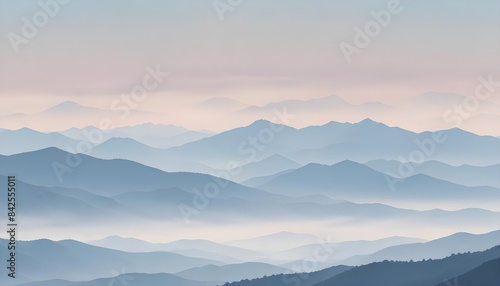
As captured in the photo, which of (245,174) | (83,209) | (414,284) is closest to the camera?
(414,284)

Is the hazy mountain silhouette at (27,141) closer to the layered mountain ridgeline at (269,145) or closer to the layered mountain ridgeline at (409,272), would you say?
the layered mountain ridgeline at (269,145)

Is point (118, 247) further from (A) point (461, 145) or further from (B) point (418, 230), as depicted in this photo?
(A) point (461, 145)

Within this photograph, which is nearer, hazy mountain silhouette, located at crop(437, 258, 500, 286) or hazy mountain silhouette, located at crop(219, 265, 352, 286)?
hazy mountain silhouette, located at crop(437, 258, 500, 286)

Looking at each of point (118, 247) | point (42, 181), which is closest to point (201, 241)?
point (118, 247)

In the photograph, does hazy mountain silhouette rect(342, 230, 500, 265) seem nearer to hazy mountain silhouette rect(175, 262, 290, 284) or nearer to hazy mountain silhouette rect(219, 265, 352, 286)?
hazy mountain silhouette rect(175, 262, 290, 284)

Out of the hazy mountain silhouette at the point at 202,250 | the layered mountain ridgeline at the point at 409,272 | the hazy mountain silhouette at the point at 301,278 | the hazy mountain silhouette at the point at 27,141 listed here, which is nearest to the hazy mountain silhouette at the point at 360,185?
the hazy mountain silhouette at the point at 27,141

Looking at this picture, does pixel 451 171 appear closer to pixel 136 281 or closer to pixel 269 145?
pixel 269 145

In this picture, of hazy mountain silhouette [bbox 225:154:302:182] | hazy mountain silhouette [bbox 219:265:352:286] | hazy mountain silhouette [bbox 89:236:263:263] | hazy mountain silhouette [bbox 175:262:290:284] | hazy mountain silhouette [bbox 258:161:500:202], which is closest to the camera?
hazy mountain silhouette [bbox 219:265:352:286]

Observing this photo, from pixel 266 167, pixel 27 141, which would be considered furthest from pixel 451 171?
pixel 27 141

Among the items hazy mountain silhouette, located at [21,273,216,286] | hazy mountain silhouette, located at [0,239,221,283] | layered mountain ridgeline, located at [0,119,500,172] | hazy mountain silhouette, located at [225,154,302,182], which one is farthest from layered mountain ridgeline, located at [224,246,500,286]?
hazy mountain silhouette, located at [225,154,302,182]
